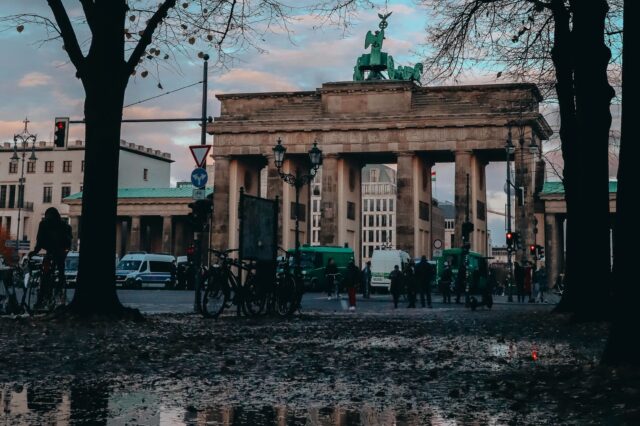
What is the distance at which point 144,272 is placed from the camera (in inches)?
2308

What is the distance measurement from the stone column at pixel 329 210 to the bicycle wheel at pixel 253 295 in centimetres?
5613

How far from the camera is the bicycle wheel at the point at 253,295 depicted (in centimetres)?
1956

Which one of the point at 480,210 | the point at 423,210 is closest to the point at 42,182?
the point at 423,210

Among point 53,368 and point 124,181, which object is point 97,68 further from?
point 124,181

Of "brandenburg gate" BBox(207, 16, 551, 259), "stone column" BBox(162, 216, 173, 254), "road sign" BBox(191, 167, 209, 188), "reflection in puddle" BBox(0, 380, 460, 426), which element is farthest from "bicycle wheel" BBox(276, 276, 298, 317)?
"stone column" BBox(162, 216, 173, 254)

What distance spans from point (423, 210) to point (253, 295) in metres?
59.6

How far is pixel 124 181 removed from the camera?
124 metres

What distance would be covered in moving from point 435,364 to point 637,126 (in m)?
3.31

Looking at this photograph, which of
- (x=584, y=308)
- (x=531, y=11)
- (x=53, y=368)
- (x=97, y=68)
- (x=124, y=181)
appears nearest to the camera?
(x=53, y=368)

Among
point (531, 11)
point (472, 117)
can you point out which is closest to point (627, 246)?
point (531, 11)

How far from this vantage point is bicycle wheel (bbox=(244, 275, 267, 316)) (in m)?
19.6

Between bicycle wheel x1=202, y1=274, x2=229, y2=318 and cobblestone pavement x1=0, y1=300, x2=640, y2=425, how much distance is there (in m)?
3.83

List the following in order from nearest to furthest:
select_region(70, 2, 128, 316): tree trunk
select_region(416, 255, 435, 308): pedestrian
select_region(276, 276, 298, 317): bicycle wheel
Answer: select_region(70, 2, 128, 316): tree trunk, select_region(276, 276, 298, 317): bicycle wheel, select_region(416, 255, 435, 308): pedestrian

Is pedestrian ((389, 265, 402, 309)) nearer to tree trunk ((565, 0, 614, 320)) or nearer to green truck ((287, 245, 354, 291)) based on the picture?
tree trunk ((565, 0, 614, 320))
